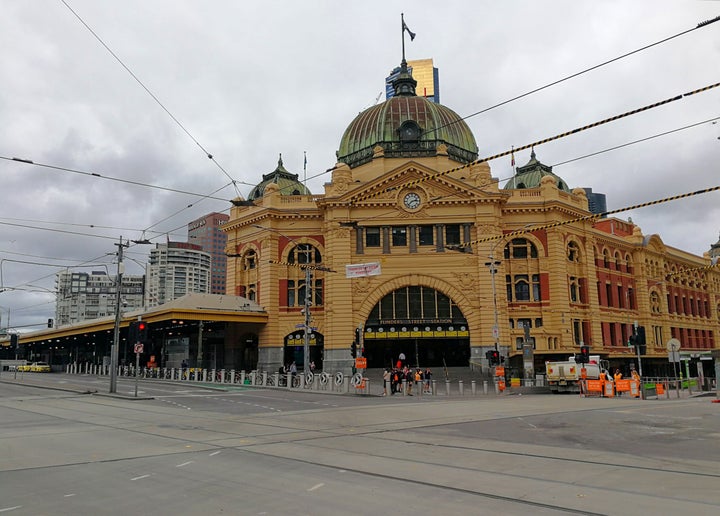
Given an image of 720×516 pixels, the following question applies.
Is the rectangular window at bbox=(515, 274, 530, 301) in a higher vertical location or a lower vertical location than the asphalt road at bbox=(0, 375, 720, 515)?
higher

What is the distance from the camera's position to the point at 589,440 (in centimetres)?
1608

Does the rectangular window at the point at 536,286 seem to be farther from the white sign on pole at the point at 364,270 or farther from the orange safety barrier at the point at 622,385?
the white sign on pole at the point at 364,270

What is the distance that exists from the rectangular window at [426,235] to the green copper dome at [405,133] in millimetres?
8142

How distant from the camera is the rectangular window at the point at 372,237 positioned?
55.6 m

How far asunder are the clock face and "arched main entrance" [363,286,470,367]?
7390 mm

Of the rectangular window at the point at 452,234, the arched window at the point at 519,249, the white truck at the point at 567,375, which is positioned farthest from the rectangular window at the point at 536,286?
the white truck at the point at 567,375

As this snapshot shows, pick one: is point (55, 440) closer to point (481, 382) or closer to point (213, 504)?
point (213, 504)

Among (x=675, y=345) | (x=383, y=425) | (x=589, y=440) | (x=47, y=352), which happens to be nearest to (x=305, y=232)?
(x=675, y=345)

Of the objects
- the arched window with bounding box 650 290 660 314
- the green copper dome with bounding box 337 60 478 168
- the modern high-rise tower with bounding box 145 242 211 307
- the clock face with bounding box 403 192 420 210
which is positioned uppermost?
the green copper dome with bounding box 337 60 478 168

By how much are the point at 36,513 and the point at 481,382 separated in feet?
141

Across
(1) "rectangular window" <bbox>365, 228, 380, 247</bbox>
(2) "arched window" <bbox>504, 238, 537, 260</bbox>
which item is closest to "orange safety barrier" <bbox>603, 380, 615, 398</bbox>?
(2) "arched window" <bbox>504, 238, 537, 260</bbox>

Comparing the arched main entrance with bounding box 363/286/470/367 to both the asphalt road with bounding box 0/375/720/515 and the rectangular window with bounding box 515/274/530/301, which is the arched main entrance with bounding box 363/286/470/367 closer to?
the rectangular window with bounding box 515/274/530/301

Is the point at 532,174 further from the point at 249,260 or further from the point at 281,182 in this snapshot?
the point at 249,260

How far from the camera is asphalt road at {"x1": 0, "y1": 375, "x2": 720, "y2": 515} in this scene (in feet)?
29.8
